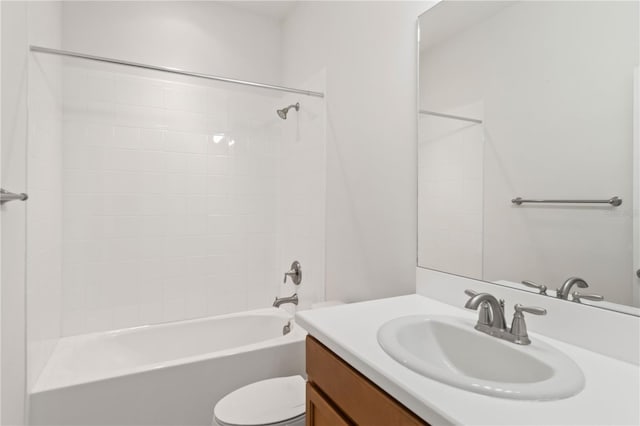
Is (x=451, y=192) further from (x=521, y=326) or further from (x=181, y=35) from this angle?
Answer: (x=181, y=35)

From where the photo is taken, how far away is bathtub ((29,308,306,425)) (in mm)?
1456

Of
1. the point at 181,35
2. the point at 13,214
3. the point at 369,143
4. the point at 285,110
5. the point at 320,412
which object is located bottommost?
the point at 320,412

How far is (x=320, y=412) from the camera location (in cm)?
100

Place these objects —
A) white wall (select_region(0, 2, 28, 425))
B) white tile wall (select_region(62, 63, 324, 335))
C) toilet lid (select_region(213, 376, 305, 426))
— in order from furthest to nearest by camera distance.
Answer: white tile wall (select_region(62, 63, 324, 335)), toilet lid (select_region(213, 376, 305, 426)), white wall (select_region(0, 2, 28, 425))

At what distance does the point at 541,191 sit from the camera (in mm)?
984

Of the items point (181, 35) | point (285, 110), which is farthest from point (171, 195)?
point (181, 35)

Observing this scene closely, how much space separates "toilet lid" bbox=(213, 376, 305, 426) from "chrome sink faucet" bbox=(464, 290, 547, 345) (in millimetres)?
868

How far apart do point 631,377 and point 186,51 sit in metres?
2.76

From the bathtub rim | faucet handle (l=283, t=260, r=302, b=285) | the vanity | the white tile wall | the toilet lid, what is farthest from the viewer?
faucet handle (l=283, t=260, r=302, b=285)

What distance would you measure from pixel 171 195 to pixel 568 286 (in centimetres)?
229

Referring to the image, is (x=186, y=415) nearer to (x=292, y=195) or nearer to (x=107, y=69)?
(x=292, y=195)

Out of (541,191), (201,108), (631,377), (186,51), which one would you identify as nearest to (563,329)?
(631,377)


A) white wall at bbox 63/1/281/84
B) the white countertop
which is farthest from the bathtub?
white wall at bbox 63/1/281/84

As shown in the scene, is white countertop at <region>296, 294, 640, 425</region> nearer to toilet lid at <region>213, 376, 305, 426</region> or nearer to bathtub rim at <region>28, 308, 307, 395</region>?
toilet lid at <region>213, 376, 305, 426</region>
